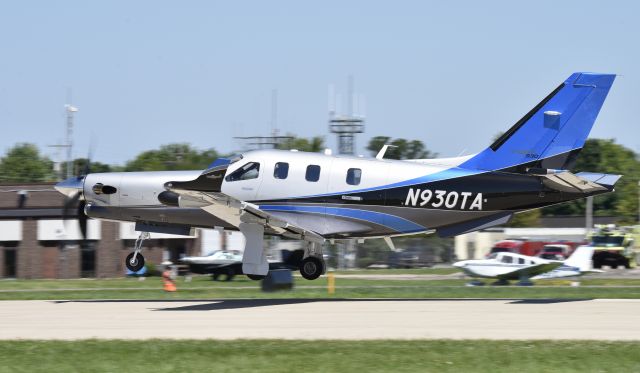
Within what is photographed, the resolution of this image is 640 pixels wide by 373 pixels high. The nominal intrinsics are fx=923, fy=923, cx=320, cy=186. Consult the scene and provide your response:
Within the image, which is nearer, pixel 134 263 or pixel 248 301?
pixel 134 263

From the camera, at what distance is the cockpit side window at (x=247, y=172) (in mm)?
25609

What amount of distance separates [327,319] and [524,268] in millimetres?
18643

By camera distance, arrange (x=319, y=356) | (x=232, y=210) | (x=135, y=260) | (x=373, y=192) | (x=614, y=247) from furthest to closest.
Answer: (x=614, y=247) < (x=135, y=260) < (x=373, y=192) < (x=232, y=210) < (x=319, y=356)

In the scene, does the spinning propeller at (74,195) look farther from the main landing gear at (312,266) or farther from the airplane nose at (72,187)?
the main landing gear at (312,266)

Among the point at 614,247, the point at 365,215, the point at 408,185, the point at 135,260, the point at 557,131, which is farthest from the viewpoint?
the point at 614,247

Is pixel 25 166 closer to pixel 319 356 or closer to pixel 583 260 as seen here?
pixel 583 260

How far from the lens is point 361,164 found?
25.3 meters

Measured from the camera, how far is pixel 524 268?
125ft

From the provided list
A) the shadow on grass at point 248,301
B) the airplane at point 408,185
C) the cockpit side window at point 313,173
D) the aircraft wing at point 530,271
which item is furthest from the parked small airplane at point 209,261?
the cockpit side window at point 313,173

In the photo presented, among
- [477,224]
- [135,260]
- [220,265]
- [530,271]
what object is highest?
[477,224]

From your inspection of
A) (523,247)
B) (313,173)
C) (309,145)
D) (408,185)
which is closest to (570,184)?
(408,185)

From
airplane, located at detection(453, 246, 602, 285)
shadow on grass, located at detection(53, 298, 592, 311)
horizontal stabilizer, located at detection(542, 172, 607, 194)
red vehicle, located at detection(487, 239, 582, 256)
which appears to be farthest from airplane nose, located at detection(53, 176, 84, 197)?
red vehicle, located at detection(487, 239, 582, 256)

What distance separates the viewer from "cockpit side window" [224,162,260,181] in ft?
84.0

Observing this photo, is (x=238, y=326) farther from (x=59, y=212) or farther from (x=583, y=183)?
(x=59, y=212)
